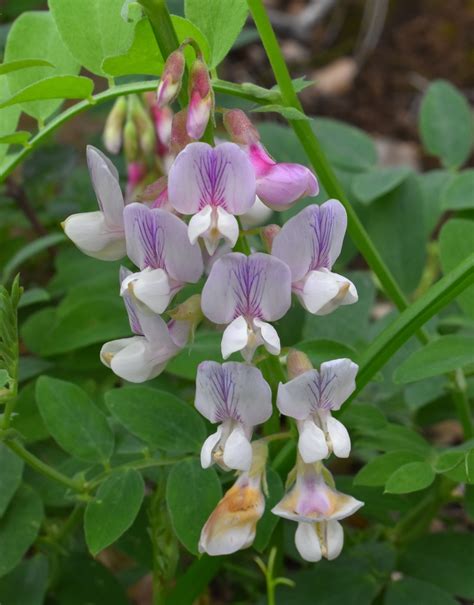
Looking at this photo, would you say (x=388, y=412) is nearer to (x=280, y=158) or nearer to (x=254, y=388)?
(x=280, y=158)

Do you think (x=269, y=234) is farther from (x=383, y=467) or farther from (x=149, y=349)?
(x=383, y=467)

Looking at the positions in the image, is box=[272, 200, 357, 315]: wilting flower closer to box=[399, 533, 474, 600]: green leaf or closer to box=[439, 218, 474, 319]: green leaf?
box=[439, 218, 474, 319]: green leaf

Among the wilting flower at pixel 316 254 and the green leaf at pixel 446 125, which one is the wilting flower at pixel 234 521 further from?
the green leaf at pixel 446 125

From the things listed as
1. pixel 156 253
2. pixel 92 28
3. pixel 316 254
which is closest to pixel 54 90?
pixel 92 28

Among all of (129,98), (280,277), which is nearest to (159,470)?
(280,277)

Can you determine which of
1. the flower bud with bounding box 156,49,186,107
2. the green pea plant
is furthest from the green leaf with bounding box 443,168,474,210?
the flower bud with bounding box 156,49,186,107
